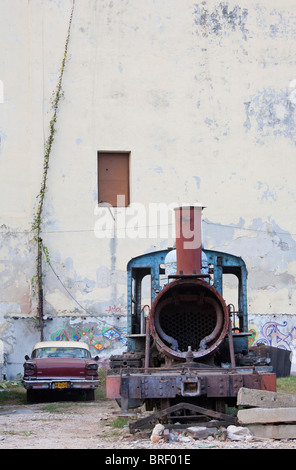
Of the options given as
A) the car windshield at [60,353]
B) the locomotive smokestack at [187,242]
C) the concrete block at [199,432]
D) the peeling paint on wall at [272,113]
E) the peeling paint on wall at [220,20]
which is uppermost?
the peeling paint on wall at [220,20]

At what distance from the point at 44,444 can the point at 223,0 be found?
19.8 m

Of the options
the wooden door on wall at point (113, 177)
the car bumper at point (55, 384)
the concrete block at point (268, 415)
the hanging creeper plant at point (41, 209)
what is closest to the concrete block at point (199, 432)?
the concrete block at point (268, 415)

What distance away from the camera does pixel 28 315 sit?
973 inches

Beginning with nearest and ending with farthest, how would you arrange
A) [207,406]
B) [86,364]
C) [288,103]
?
[207,406], [86,364], [288,103]

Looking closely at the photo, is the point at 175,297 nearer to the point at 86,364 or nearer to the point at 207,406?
the point at 207,406

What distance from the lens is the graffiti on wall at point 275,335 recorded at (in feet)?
83.4

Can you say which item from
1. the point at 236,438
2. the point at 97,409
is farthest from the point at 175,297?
the point at 97,409

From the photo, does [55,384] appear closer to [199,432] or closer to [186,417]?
[186,417]

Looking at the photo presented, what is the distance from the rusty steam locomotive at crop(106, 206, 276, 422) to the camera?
1076 cm

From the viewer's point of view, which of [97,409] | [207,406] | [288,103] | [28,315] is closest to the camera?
[207,406]

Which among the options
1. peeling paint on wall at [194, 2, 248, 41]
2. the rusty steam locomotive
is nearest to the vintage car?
the rusty steam locomotive

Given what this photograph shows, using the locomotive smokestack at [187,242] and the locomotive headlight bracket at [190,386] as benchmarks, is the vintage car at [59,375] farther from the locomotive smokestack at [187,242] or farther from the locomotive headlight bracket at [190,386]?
the locomotive headlight bracket at [190,386]

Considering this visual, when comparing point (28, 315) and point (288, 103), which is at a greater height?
point (288, 103)

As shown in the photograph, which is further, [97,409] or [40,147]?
[40,147]
